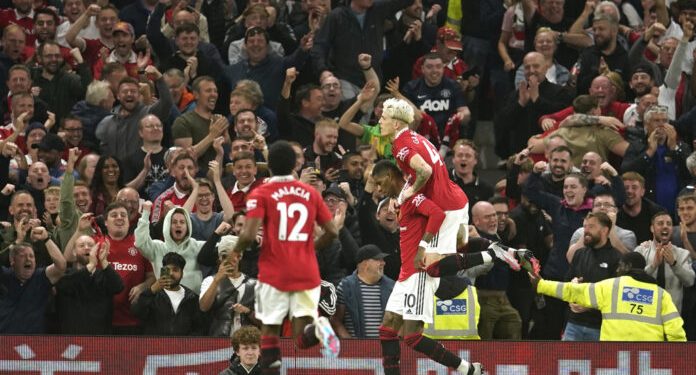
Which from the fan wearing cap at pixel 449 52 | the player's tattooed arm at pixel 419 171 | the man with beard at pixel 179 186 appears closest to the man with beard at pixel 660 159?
the fan wearing cap at pixel 449 52

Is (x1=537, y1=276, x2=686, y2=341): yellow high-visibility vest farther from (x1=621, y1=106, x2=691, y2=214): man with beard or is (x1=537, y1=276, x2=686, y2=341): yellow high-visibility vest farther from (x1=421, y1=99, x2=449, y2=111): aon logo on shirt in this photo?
(x1=421, y1=99, x2=449, y2=111): aon logo on shirt

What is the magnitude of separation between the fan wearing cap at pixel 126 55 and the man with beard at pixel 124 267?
4174 millimetres

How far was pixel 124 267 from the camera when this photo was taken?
17000 millimetres

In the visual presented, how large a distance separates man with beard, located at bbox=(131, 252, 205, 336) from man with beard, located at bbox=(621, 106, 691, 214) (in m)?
5.94

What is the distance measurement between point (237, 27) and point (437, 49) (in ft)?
9.54

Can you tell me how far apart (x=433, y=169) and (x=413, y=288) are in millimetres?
1176

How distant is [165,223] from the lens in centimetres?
1700

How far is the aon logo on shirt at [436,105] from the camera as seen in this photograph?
20.6m

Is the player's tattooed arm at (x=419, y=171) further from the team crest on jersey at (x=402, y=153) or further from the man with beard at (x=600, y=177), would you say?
the man with beard at (x=600, y=177)

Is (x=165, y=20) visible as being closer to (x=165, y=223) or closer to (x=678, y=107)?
(x=165, y=223)

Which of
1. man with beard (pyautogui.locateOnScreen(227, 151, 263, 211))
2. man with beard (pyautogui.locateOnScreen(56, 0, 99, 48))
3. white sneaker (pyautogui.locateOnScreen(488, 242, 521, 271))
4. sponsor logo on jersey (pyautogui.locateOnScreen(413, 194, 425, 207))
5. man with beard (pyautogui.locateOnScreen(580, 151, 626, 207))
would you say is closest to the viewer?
sponsor logo on jersey (pyautogui.locateOnScreen(413, 194, 425, 207))

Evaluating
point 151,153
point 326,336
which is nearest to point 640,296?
point 326,336

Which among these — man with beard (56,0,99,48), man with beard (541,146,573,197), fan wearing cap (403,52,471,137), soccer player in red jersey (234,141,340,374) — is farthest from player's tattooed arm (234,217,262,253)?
man with beard (56,0,99,48)

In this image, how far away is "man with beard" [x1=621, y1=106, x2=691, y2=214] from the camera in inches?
738
